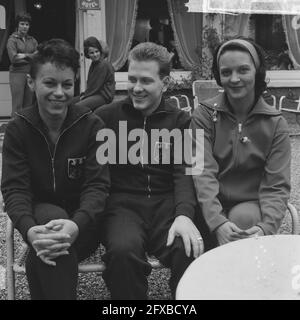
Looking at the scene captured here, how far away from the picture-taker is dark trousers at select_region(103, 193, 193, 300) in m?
2.22

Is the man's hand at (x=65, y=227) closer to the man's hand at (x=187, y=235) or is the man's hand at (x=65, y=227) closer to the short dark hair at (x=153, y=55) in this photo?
the man's hand at (x=187, y=235)

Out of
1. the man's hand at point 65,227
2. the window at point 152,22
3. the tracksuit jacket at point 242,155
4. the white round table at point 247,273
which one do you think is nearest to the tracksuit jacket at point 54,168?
the man's hand at point 65,227

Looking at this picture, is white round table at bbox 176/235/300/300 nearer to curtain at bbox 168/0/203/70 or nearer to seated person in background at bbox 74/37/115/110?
seated person in background at bbox 74/37/115/110

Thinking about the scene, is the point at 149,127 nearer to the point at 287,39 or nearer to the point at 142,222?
the point at 142,222

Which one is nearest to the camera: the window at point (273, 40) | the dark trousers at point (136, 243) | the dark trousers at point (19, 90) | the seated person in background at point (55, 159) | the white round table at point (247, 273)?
the white round table at point (247, 273)

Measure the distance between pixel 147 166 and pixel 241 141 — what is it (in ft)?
1.60

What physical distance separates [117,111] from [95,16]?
254 inches

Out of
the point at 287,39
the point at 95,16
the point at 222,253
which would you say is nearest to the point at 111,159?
the point at 222,253

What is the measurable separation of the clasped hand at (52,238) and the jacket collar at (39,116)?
506mm

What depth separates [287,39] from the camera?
10.2 m

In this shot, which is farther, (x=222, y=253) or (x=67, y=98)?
(x=67, y=98)

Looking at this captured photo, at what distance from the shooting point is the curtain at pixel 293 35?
10141 millimetres

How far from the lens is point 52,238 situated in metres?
2.13
